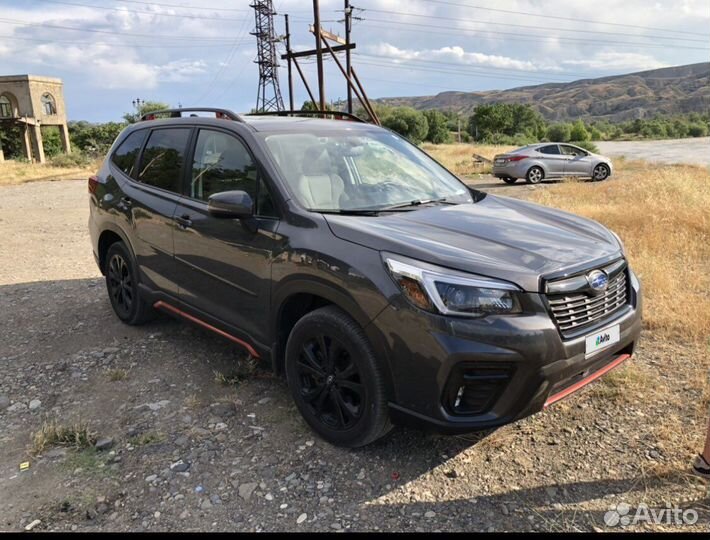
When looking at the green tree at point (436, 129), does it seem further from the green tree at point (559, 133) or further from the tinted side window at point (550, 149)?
the tinted side window at point (550, 149)

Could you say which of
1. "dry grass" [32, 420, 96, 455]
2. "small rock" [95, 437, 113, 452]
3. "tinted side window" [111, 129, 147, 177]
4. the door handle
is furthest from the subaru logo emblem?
"tinted side window" [111, 129, 147, 177]

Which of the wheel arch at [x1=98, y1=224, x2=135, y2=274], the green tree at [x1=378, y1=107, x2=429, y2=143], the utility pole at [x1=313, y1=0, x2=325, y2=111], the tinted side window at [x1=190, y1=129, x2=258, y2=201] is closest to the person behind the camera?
the tinted side window at [x1=190, y1=129, x2=258, y2=201]

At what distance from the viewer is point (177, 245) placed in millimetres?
3898

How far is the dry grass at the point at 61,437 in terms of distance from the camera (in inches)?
122

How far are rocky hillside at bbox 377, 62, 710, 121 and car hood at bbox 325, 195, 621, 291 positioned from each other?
112537 mm

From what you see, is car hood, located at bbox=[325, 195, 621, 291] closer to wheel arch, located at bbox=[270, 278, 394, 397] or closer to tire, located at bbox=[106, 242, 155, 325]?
wheel arch, located at bbox=[270, 278, 394, 397]

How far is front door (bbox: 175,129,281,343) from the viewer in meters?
3.22

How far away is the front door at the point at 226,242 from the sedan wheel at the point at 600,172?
17.8 meters

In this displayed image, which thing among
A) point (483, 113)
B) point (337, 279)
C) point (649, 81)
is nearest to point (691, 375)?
point (337, 279)

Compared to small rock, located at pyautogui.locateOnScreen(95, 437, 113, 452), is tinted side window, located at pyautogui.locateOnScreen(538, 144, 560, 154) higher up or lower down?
higher up

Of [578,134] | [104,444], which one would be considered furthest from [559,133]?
[104,444]

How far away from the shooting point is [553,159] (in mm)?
18516

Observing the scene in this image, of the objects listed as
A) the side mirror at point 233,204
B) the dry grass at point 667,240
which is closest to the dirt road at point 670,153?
the dry grass at point 667,240

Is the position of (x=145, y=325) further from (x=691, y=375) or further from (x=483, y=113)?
(x=483, y=113)
